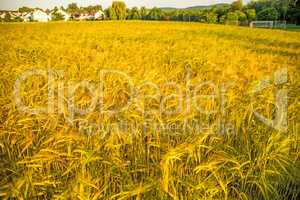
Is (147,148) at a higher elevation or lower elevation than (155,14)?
higher

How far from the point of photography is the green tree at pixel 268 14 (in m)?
71.8

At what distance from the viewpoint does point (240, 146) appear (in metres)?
3.37

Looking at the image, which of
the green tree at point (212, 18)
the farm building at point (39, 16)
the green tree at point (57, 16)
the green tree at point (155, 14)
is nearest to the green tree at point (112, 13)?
the green tree at point (155, 14)

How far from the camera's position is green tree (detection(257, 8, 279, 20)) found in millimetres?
71781

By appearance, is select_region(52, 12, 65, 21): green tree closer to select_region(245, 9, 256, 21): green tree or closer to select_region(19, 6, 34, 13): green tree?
select_region(19, 6, 34, 13): green tree

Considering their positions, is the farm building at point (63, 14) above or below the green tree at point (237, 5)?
below

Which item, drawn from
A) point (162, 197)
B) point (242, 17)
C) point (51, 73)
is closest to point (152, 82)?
point (51, 73)

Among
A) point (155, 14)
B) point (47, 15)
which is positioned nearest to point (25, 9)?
point (47, 15)

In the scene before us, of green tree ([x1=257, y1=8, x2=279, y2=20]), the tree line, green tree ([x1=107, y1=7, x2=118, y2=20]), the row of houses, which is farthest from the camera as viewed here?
the row of houses

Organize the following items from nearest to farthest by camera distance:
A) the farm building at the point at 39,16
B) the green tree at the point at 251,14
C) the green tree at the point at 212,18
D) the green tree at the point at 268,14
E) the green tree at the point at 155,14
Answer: the green tree at the point at 268,14, the green tree at the point at 251,14, the green tree at the point at 212,18, the green tree at the point at 155,14, the farm building at the point at 39,16

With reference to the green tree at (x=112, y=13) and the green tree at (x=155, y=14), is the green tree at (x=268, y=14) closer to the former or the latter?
the green tree at (x=155, y=14)

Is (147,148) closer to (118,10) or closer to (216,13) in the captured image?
(216,13)

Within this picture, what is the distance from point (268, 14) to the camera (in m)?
76.2

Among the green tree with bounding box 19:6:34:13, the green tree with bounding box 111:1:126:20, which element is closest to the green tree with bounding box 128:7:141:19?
the green tree with bounding box 111:1:126:20
